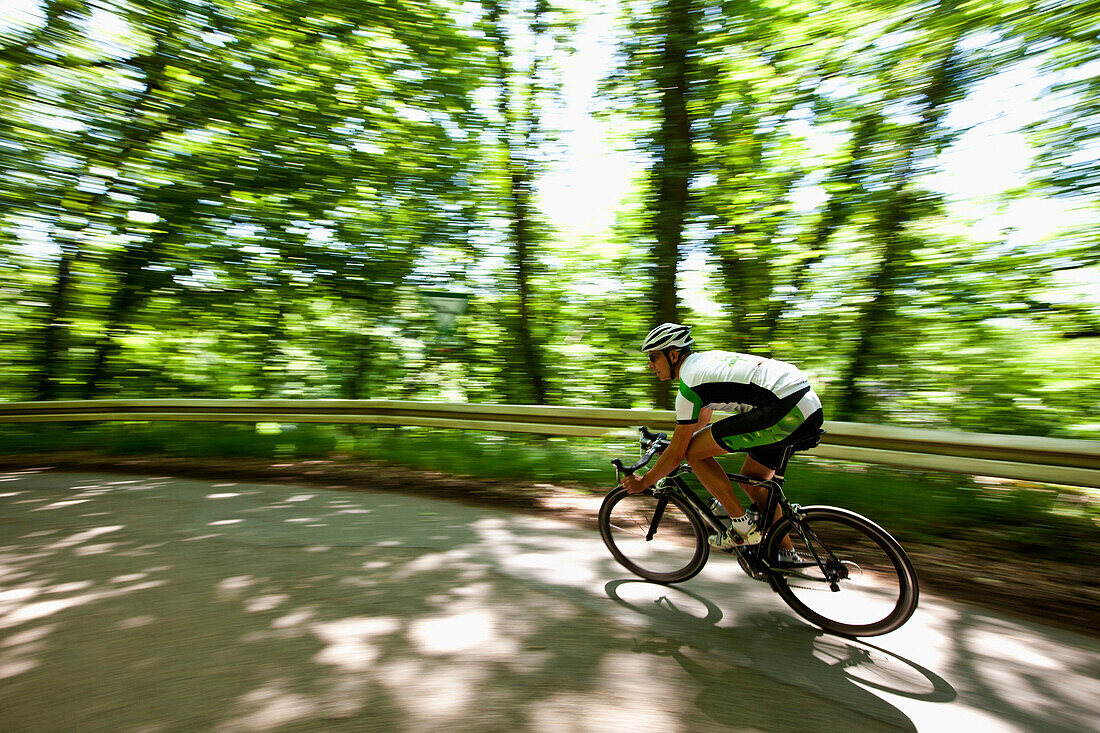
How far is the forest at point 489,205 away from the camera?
591cm

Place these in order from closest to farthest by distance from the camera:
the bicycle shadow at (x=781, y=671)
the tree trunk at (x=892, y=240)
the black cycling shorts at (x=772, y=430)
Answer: the bicycle shadow at (x=781, y=671) < the black cycling shorts at (x=772, y=430) < the tree trunk at (x=892, y=240)

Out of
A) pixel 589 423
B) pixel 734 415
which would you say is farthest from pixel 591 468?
pixel 734 415

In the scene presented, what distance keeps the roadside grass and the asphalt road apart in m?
1.32

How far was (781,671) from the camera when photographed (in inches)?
111

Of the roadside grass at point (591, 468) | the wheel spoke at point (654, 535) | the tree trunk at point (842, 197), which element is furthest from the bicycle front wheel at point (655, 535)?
the tree trunk at point (842, 197)

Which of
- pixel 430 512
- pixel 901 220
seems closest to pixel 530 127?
pixel 901 220

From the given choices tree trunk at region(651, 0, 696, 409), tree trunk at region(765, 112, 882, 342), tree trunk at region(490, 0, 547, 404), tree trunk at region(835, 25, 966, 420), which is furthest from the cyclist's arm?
tree trunk at region(490, 0, 547, 404)

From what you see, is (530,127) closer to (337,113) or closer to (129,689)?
(337,113)

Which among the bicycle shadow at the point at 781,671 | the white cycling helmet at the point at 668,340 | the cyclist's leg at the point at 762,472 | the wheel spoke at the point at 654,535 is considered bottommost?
the bicycle shadow at the point at 781,671

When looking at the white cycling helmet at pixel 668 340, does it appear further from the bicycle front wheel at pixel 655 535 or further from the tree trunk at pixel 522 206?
the tree trunk at pixel 522 206

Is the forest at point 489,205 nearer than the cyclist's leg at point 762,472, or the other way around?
the cyclist's leg at point 762,472

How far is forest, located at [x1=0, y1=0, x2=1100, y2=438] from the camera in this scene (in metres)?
5.91

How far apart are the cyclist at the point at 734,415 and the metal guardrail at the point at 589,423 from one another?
145 centimetres

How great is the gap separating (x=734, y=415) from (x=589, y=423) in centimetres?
280
